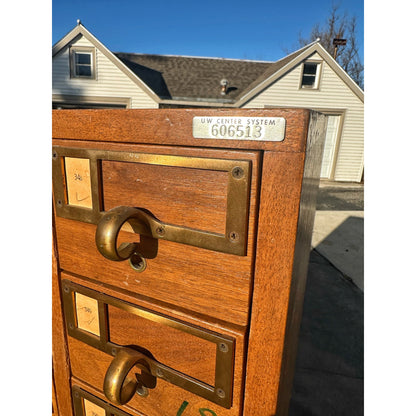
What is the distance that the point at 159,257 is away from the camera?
0.64 m

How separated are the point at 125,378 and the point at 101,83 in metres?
10.2

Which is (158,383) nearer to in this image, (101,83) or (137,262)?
(137,262)

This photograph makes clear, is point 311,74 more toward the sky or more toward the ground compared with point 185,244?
more toward the sky

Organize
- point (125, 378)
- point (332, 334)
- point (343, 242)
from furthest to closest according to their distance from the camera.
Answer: point (343, 242) → point (332, 334) → point (125, 378)

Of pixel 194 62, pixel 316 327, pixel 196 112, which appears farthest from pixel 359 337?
pixel 194 62

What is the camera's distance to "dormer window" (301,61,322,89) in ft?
32.5

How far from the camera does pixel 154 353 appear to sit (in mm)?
723

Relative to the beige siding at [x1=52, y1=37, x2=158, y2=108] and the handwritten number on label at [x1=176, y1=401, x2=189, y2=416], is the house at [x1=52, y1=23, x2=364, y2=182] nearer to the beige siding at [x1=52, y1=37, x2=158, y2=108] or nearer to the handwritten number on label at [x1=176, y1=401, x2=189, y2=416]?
the beige siding at [x1=52, y1=37, x2=158, y2=108]

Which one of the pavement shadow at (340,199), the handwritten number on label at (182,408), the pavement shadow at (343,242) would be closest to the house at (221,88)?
the pavement shadow at (340,199)

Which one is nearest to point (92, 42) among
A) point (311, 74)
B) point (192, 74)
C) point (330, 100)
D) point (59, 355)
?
point (192, 74)

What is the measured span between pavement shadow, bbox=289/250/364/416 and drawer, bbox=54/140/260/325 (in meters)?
1.59

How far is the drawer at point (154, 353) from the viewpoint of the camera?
0.63 m

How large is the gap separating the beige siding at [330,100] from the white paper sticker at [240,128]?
31.9 feet

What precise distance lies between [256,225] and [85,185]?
41 centimetres
